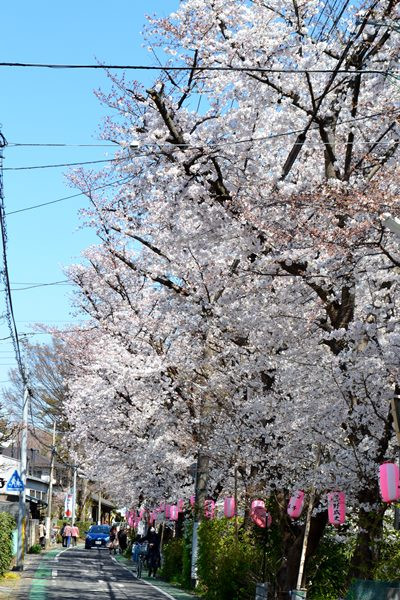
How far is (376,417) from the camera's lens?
13.8 m

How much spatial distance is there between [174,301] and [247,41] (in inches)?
253

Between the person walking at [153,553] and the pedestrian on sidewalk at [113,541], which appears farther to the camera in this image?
the pedestrian on sidewalk at [113,541]

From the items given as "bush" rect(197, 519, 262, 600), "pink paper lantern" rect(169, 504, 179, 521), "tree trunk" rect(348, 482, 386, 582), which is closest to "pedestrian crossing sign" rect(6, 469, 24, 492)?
"pink paper lantern" rect(169, 504, 179, 521)

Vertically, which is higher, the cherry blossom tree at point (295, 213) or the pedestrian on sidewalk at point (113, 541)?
the cherry blossom tree at point (295, 213)

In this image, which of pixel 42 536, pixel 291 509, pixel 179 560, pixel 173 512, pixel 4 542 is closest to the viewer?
pixel 291 509

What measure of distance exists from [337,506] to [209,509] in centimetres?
1236

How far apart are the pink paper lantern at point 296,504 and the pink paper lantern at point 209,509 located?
935 cm

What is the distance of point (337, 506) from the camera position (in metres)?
14.4

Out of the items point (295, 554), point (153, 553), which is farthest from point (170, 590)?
point (295, 554)

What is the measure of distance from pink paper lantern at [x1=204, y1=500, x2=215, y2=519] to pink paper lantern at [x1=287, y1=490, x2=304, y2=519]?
30.7ft

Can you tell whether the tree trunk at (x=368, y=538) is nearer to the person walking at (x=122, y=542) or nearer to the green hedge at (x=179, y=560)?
the green hedge at (x=179, y=560)

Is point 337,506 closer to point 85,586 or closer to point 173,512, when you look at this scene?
point 85,586

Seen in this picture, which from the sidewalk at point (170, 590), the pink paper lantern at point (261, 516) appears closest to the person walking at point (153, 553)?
the sidewalk at point (170, 590)

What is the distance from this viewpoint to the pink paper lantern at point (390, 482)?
38.0ft
